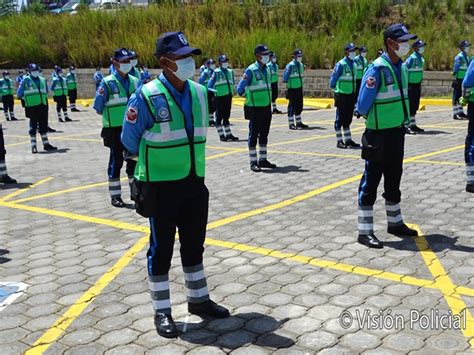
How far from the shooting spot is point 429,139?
14.2 metres

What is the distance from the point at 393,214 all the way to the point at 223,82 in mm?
10276

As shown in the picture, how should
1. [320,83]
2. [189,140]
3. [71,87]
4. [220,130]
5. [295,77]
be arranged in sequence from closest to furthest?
1. [189,140]
2. [220,130]
3. [295,77]
4. [320,83]
5. [71,87]

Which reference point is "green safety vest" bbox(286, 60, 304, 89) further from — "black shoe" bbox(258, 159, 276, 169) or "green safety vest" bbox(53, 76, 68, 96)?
"green safety vest" bbox(53, 76, 68, 96)

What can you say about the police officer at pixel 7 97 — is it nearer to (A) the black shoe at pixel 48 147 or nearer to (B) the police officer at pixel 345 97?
(A) the black shoe at pixel 48 147

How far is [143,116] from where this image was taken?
4695 mm

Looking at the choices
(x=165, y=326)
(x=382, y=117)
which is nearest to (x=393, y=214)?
(x=382, y=117)

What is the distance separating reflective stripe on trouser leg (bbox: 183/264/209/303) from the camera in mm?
5074

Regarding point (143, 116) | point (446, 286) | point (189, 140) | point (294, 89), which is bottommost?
point (446, 286)

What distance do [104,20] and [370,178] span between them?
2958 cm

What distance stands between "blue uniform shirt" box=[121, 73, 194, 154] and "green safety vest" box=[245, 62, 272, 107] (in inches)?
260

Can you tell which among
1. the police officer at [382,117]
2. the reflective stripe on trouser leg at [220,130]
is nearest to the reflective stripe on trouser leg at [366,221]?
the police officer at [382,117]

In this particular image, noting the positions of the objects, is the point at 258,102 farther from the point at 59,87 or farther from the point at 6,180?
the point at 59,87

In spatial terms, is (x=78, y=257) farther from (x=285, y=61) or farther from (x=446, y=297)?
(x=285, y=61)

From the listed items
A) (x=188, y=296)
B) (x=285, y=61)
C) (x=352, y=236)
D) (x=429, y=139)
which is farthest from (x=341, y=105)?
(x=285, y=61)
